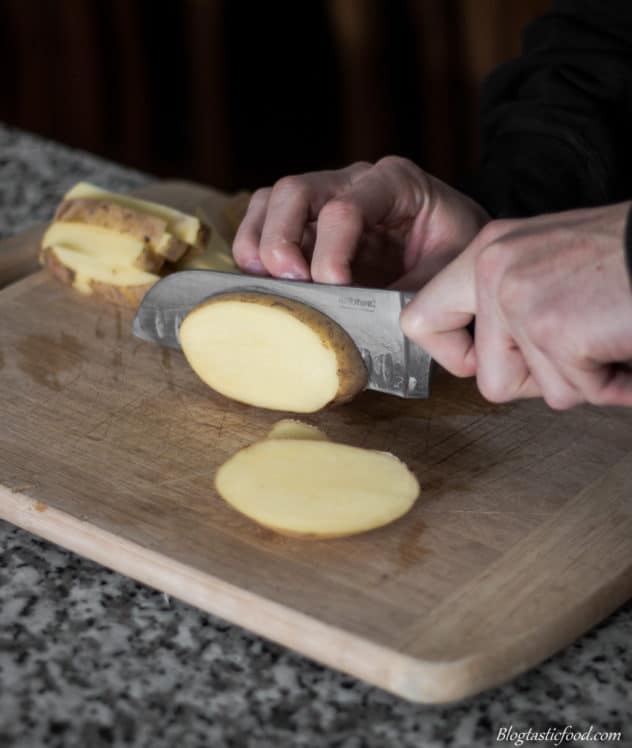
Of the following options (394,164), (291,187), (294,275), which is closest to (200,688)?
(294,275)

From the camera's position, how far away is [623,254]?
1221 millimetres

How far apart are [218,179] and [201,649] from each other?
3.16m

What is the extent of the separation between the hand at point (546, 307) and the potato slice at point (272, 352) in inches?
6.6

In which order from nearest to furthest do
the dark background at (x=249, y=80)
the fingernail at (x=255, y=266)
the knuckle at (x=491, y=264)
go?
1. the knuckle at (x=491, y=264)
2. the fingernail at (x=255, y=266)
3. the dark background at (x=249, y=80)

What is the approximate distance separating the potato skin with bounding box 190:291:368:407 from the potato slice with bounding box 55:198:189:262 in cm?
35

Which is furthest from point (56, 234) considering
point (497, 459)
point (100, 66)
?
point (100, 66)

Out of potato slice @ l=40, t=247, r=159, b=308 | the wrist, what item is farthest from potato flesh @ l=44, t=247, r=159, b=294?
the wrist

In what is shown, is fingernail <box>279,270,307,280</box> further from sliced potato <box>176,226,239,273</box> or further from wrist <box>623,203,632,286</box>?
wrist <box>623,203,632,286</box>

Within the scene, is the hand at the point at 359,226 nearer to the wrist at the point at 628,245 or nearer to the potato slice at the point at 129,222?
the potato slice at the point at 129,222

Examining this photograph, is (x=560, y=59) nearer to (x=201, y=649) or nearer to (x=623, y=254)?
(x=623, y=254)

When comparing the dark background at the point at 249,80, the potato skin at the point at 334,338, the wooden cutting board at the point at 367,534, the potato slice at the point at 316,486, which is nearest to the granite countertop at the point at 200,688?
the wooden cutting board at the point at 367,534

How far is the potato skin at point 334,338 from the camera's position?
1598 mm

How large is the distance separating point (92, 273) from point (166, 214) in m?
0.17

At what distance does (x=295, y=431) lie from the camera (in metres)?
1.55
